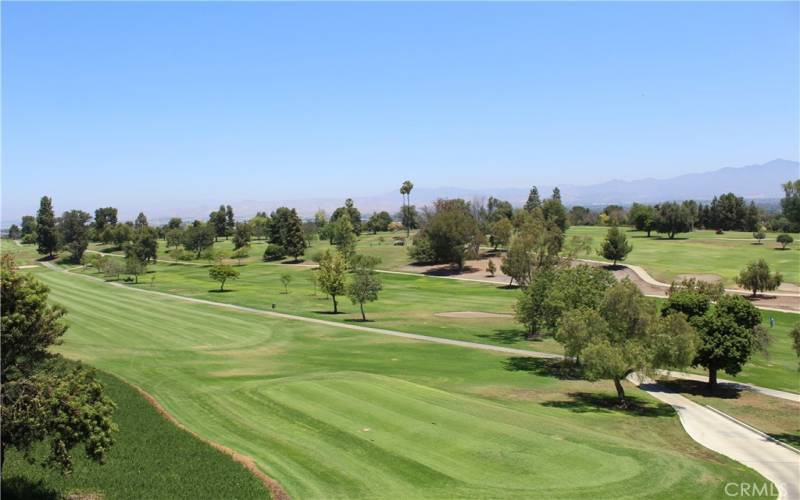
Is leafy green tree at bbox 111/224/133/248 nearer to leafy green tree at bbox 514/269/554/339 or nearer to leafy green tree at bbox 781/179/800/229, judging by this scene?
leafy green tree at bbox 514/269/554/339

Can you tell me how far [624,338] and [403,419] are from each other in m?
17.7

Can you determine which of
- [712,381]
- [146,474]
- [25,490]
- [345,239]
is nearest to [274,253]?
[345,239]

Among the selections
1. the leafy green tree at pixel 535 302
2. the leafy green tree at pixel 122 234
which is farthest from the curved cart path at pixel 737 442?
the leafy green tree at pixel 122 234

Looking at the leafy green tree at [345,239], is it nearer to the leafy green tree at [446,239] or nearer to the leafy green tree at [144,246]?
the leafy green tree at [446,239]

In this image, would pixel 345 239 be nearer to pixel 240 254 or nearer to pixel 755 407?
pixel 240 254

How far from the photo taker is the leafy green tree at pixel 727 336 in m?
42.5

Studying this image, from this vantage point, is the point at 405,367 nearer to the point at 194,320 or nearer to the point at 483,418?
the point at 483,418

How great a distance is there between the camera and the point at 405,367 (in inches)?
1831

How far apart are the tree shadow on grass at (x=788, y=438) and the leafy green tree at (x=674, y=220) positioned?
450 ft

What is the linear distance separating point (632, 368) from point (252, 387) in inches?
990

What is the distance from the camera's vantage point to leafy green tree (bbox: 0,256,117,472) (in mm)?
17172

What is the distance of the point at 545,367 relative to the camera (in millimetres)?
50625

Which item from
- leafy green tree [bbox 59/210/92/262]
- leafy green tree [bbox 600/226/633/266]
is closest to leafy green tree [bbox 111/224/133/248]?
leafy green tree [bbox 59/210/92/262]

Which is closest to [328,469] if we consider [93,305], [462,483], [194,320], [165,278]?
[462,483]
